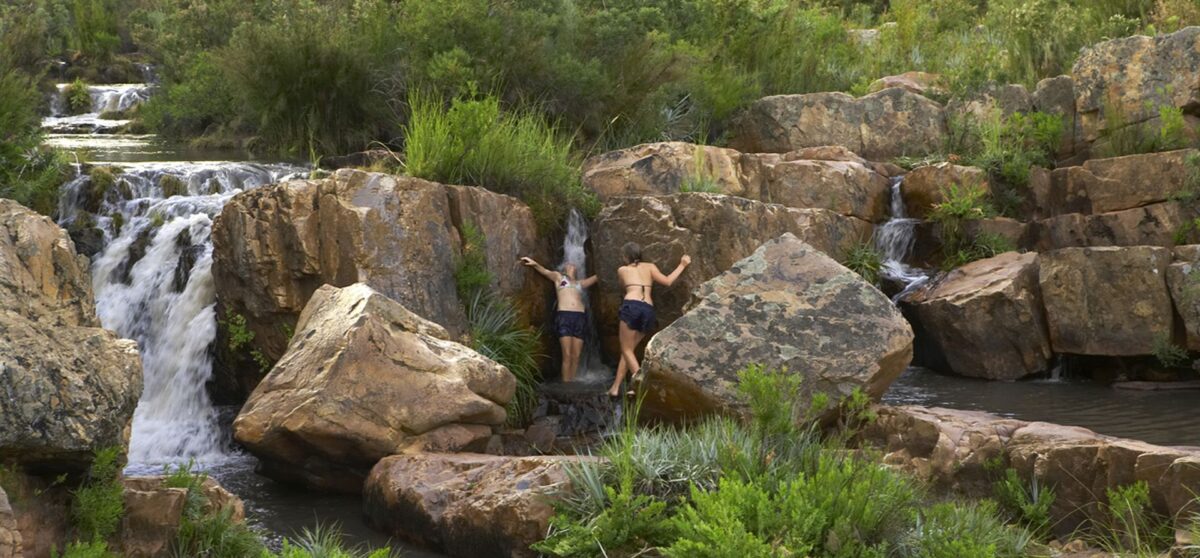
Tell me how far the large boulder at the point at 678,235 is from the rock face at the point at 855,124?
405 centimetres

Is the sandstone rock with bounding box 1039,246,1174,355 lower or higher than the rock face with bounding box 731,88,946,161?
lower

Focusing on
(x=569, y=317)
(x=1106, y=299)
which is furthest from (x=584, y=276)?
(x=1106, y=299)

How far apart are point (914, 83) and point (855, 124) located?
1983mm

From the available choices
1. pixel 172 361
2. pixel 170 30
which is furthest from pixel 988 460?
pixel 170 30

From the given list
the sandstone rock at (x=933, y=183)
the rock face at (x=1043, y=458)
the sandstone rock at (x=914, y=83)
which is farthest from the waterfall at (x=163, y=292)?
the sandstone rock at (x=914, y=83)

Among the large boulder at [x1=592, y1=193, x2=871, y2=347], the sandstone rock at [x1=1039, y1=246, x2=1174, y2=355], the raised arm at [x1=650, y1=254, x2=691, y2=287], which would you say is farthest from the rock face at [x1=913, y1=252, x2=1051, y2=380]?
the raised arm at [x1=650, y1=254, x2=691, y2=287]

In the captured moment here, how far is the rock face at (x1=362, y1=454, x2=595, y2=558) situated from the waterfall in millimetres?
2604

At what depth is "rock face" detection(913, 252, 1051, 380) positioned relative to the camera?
38.4 ft

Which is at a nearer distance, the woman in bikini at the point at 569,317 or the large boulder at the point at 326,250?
the large boulder at the point at 326,250

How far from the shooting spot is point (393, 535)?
7.56 meters

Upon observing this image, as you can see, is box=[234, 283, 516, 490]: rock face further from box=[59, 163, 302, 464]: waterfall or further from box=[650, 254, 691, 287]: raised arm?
box=[650, 254, 691, 287]: raised arm

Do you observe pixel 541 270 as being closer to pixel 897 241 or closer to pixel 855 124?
pixel 897 241

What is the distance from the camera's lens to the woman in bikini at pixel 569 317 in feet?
36.6

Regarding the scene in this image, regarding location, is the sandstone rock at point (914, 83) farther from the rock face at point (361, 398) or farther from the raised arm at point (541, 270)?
the rock face at point (361, 398)
